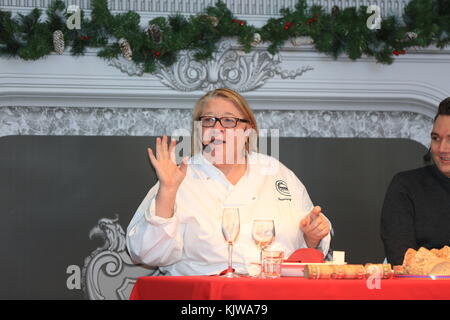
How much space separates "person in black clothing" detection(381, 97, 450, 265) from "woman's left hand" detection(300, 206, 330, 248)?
1.43 feet

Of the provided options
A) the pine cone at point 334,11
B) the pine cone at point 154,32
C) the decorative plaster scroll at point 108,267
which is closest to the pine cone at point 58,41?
the pine cone at point 154,32

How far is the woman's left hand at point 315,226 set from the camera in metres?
2.33

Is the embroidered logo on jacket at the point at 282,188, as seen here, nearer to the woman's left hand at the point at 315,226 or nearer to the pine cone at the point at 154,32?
the woman's left hand at the point at 315,226

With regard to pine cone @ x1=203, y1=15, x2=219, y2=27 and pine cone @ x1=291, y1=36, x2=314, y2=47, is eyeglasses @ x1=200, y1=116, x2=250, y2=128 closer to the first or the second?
pine cone @ x1=203, y1=15, x2=219, y2=27

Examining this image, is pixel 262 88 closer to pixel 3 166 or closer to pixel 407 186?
pixel 407 186

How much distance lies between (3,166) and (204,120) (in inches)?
61.3

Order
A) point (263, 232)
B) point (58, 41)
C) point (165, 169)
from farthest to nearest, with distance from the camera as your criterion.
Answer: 1. point (58, 41)
2. point (165, 169)
3. point (263, 232)

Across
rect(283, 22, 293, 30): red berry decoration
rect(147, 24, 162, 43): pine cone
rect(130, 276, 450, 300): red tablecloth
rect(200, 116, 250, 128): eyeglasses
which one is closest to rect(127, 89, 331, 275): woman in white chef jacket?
rect(200, 116, 250, 128): eyeglasses

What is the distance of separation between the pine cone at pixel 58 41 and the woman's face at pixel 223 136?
119 centimetres

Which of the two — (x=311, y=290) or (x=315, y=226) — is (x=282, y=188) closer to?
(x=315, y=226)

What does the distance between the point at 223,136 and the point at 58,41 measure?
133 cm

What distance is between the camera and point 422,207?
280cm

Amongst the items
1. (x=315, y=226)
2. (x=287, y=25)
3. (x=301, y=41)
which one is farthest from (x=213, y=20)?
(x=315, y=226)

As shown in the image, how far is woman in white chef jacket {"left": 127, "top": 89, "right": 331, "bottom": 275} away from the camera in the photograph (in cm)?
231
